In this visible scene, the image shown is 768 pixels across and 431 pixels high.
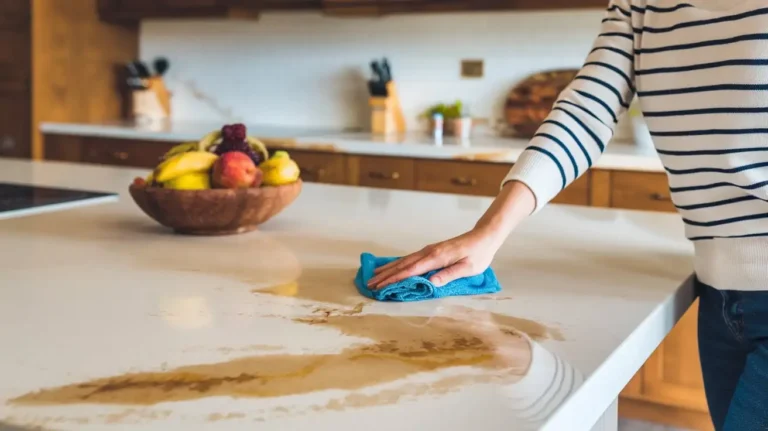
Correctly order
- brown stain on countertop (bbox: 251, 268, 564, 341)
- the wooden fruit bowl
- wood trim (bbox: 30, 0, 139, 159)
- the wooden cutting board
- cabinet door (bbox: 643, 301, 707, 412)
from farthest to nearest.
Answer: wood trim (bbox: 30, 0, 139, 159)
the wooden cutting board
cabinet door (bbox: 643, 301, 707, 412)
the wooden fruit bowl
brown stain on countertop (bbox: 251, 268, 564, 341)

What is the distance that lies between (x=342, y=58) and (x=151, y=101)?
96cm

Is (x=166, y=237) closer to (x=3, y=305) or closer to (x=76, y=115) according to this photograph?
(x=3, y=305)

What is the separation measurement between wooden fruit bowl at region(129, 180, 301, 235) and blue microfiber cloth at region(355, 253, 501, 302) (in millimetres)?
297

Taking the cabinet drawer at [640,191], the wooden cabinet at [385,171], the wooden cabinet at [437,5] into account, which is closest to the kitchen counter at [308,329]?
the cabinet drawer at [640,191]

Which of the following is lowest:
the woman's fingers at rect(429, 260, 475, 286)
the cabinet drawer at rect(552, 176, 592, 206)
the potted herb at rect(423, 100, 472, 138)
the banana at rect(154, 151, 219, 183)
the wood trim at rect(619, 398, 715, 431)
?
the wood trim at rect(619, 398, 715, 431)

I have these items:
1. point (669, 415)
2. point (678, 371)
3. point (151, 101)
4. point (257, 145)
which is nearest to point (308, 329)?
point (257, 145)

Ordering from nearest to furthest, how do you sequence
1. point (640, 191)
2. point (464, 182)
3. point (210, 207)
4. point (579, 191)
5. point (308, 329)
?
point (308, 329), point (210, 207), point (640, 191), point (579, 191), point (464, 182)

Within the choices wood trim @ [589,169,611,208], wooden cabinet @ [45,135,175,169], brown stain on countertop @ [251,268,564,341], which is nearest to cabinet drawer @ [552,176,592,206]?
wood trim @ [589,169,611,208]

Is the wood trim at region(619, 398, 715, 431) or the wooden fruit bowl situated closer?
the wooden fruit bowl

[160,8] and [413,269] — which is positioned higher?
[160,8]

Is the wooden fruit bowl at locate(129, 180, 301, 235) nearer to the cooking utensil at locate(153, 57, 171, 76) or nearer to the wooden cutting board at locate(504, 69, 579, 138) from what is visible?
the wooden cutting board at locate(504, 69, 579, 138)

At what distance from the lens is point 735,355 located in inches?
42.5

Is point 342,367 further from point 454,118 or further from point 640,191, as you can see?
point 454,118

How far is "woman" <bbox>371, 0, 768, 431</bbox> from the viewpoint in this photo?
100cm
